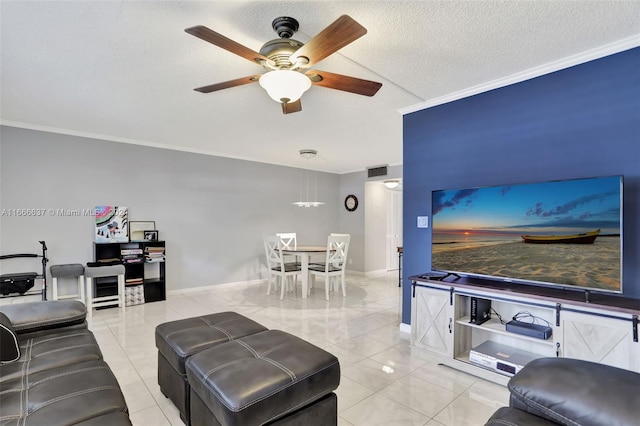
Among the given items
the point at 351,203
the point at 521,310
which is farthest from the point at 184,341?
the point at 351,203

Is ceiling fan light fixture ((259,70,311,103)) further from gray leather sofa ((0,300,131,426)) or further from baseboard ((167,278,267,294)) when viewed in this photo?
baseboard ((167,278,267,294))

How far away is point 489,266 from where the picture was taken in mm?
2617

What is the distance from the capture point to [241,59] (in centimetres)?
240

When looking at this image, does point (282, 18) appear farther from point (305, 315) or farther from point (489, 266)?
point (305, 315)

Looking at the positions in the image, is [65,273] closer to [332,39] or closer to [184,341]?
[184,341]

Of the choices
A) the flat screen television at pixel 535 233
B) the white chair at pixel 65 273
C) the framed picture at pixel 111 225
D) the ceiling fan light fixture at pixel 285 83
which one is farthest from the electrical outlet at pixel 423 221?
the white chair at pixel 65 273

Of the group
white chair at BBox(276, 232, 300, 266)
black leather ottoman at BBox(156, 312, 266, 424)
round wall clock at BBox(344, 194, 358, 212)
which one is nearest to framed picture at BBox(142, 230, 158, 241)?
white chair at BBox(276, 232, 300, 266)

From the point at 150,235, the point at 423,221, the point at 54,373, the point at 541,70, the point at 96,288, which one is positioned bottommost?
the point at 96,288

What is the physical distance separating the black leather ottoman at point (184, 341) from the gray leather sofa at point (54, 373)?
37cm

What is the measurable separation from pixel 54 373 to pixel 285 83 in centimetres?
189

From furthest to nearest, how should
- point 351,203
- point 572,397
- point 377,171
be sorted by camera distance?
point 351,203
point 377,171
point 572,397

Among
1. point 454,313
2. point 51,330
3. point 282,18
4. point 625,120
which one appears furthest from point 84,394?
point 625,120

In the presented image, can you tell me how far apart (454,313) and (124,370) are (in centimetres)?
273

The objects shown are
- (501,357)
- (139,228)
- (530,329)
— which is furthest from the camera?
(139,228)
